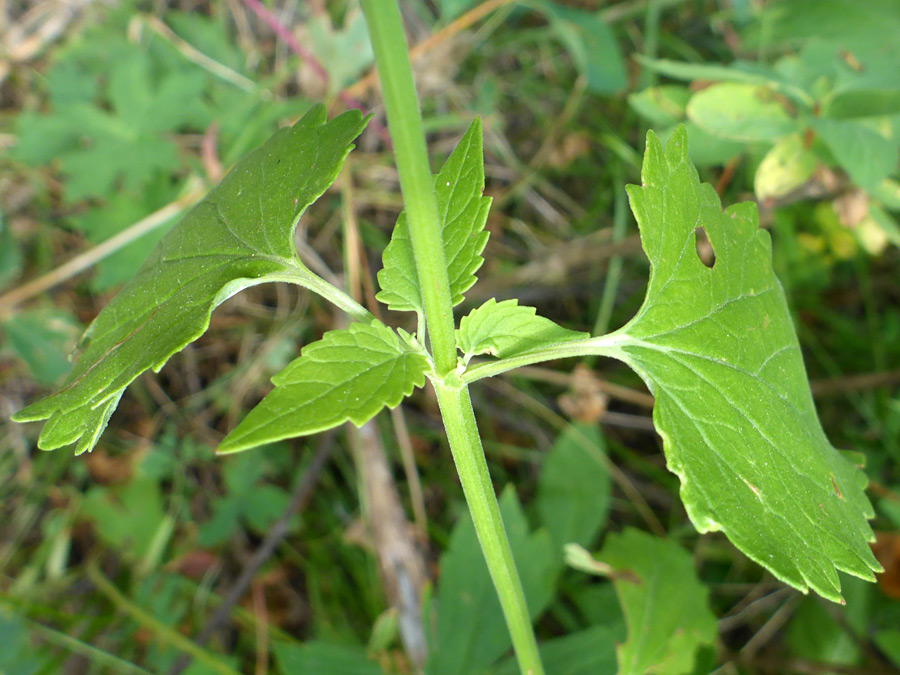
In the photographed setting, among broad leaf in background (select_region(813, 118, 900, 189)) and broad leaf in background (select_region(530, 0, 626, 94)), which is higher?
broad leaf in background (select_region(530, 0, 626, 94))

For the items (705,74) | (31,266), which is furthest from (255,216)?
(31,266)

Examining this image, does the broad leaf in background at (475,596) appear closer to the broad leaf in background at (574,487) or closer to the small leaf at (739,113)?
the broad leaf in background at (574,487)

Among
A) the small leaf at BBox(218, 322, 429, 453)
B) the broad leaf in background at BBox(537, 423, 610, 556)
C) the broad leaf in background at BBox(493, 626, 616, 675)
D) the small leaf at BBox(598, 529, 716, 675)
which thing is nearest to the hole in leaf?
the broad leaf in background at BBox(537, 423, 610, 556)

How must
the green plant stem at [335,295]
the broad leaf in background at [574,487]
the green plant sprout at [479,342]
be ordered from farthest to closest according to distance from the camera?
the broad leaf in background at [574,487]
the green plant stem at [335,295]
the green plant sprout at [479,342]

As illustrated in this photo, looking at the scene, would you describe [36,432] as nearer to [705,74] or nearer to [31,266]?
[31,266]

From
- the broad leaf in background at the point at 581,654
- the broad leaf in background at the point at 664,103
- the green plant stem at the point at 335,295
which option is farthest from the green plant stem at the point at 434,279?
the broad leaf in background at the point at 664,103

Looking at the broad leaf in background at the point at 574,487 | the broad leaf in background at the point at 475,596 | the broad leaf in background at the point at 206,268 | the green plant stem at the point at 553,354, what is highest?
the broad leaf in background at the point at 206,268

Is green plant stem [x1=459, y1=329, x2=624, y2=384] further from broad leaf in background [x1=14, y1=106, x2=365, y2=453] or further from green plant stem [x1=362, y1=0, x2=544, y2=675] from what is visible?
broad leaf in background [x1=14, y1=106, x2=365, y2=453]

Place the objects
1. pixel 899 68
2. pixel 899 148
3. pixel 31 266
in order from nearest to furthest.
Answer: pixel 899 148
pixel 899 68
pixel 31 266
